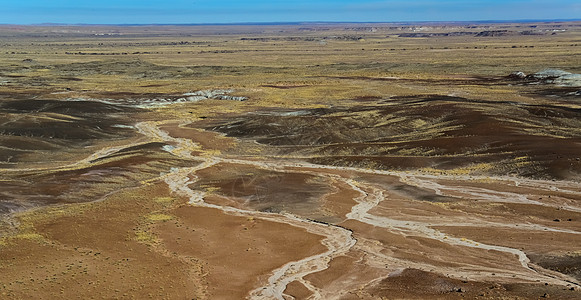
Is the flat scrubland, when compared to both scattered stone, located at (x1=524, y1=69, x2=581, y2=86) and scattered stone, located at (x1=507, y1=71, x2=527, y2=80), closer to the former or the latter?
scattered stone, located at (x1=524, y1=69, x2=581, y2=86)

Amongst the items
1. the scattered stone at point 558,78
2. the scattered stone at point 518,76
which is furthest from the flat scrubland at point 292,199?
the scattered stone at point 518,76

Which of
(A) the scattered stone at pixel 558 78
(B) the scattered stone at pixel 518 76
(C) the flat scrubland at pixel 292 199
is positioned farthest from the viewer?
(B) the scattered stone at pixel 518 76

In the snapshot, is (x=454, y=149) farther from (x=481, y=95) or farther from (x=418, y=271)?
(x=481, y=95)

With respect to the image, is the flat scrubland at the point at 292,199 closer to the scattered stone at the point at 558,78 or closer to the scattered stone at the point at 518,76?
the scattered stone at the point at 558,78

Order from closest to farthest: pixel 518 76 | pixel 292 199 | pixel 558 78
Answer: pixel 292 199
pixel 558 78
pixel 518 76

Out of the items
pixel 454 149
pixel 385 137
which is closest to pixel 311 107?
pixel 385 137

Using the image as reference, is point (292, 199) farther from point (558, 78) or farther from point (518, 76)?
point (518, 76)

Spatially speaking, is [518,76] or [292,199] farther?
[518,76]

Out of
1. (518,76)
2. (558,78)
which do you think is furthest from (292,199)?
(518,76)

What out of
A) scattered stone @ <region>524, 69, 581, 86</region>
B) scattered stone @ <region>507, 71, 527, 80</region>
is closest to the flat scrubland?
scattered stone @ <region>524, 69, 581, 86</region>
